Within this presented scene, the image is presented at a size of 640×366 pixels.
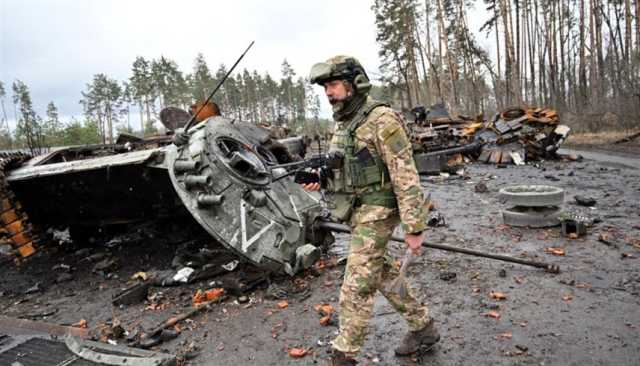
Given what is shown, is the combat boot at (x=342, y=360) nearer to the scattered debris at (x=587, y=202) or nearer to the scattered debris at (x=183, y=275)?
the scattered debris at (x=183, y=275)

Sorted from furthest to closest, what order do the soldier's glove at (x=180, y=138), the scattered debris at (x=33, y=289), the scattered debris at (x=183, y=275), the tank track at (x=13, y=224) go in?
1. the tank track at (x=13, y=224)
2. the scattered debris at (x=33, y=289)
3. the scattered debris at (x=183, y=275)
4. the soldier's glove at (x=180, y=138)

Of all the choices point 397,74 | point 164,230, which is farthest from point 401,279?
point 397,74

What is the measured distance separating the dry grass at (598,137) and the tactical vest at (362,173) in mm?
17449

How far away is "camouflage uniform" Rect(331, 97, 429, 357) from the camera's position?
2.62 m

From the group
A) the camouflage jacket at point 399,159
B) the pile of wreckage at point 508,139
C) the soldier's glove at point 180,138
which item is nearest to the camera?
the camouflage jacket at point 399,159

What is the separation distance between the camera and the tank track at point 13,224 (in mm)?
5840

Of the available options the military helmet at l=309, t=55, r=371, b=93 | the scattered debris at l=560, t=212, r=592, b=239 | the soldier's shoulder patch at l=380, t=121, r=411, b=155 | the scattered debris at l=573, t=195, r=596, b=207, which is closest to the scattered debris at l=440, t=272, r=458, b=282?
the scattered debris at l=560, t=212, r=592, b=239

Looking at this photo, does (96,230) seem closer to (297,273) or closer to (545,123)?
(297,273)

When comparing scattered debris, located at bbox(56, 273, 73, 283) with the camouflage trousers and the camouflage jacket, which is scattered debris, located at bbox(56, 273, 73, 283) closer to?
the camouflage trousers

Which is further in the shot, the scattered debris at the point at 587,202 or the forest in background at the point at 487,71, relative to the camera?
the forest in background at the point at 487,71

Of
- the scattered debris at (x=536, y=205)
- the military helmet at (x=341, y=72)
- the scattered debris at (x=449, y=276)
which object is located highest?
the military helmet at (x=341, y=72)

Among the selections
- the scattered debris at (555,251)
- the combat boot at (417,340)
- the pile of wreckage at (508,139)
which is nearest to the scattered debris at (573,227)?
the scattered debris at (555,251)

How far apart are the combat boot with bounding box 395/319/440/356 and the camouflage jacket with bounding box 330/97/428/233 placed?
3.04 ft

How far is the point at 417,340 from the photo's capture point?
122 inches
